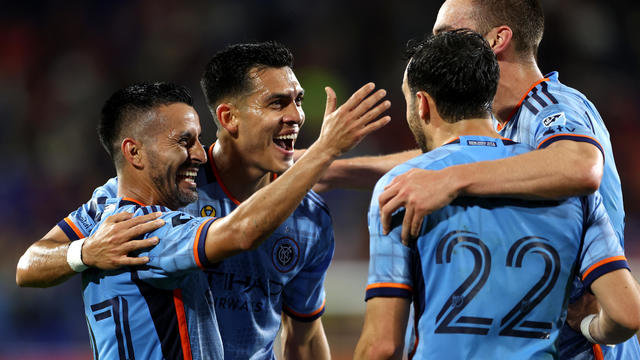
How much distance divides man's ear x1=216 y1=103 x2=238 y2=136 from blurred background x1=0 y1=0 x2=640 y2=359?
20.4ft

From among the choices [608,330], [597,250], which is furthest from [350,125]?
[608,330]

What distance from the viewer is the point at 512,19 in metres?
3.71

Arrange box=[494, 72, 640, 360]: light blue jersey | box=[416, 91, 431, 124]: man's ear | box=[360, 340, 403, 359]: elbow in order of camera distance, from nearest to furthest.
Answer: box=[360, 340, 403, 359]: elbow < box=[416, 91, 431, 124]: man's ear < box=[494, 72, 640, 360]: light blue jersey

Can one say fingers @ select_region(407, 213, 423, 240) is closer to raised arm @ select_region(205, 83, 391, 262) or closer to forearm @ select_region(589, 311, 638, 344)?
raised arm @ select_region(205, 83, 391, 262)

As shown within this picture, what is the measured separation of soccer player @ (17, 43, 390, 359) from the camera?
3602mm

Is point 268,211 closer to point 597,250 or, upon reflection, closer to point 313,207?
point 313,207

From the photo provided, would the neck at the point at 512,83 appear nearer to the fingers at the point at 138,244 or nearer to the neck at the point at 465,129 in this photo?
the neck at the point at 465,129

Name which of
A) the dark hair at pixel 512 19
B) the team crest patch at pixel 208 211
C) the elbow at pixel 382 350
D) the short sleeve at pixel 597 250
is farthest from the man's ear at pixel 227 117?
the short sleeve at pixel 597 250

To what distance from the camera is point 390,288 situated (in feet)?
8.43

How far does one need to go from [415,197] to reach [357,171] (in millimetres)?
2042

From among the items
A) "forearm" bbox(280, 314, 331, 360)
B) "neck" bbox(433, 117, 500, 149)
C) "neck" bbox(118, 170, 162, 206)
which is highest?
"neck" bbox(118, 170, 162, 206)

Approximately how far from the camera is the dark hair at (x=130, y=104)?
11.3ft

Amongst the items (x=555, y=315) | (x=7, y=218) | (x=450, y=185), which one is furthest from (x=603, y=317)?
(x=7, y=218)

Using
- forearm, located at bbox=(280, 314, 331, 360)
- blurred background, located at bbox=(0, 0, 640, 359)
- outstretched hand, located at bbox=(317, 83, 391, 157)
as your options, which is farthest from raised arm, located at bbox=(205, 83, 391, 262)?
blurred background, located at bbox=(0, 0, 640, 359)
